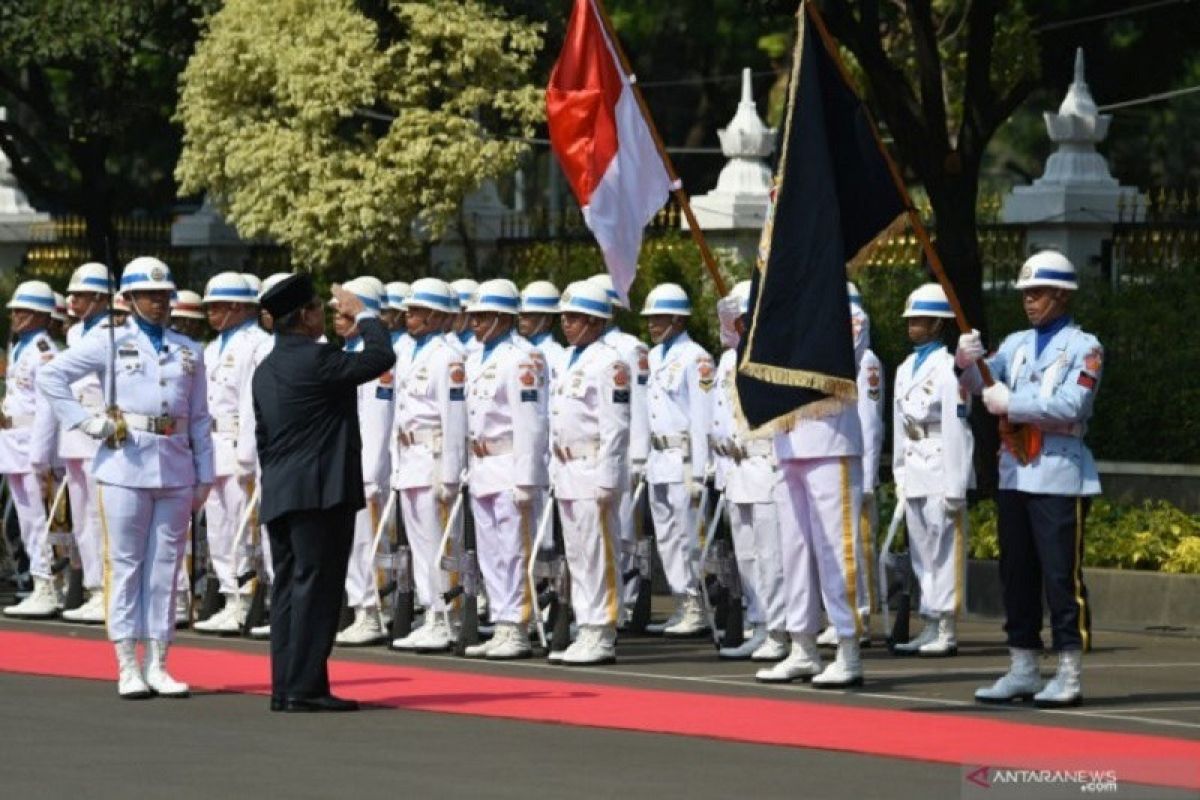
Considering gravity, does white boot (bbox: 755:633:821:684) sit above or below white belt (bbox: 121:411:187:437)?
below

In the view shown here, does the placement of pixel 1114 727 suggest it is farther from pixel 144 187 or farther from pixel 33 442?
pixel 144 187

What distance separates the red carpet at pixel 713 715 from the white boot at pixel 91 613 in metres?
2.16

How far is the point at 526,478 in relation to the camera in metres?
18.0

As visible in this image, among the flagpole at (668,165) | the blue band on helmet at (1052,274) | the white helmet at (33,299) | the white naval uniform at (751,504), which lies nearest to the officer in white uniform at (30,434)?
the white helmet at (33,299)

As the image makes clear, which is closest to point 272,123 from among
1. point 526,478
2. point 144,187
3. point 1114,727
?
point 526,478

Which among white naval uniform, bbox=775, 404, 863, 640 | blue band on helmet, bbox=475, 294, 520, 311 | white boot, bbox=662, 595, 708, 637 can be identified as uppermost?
blue band on helmet, bbox=475, 294, 520, 311

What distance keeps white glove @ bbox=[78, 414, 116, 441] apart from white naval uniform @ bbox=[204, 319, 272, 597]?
422 cm

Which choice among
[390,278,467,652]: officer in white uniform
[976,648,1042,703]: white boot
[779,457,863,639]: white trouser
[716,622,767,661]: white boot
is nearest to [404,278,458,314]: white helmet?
[390,278,467,652]: officer in white uniform

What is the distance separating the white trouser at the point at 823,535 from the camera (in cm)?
1600

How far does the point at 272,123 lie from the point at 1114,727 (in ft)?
51.1

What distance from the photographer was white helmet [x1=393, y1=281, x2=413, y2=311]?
20.3m

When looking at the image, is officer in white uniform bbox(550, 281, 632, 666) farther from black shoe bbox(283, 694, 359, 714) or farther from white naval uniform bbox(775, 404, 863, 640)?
black shoe bbox(283, 694, 359, 714)

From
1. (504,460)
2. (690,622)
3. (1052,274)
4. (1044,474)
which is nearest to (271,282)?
(504,460)

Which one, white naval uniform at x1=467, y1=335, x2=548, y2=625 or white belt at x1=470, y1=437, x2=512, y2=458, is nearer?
white naval uniform at x1=467, y1=335, x2=548, y2=625
